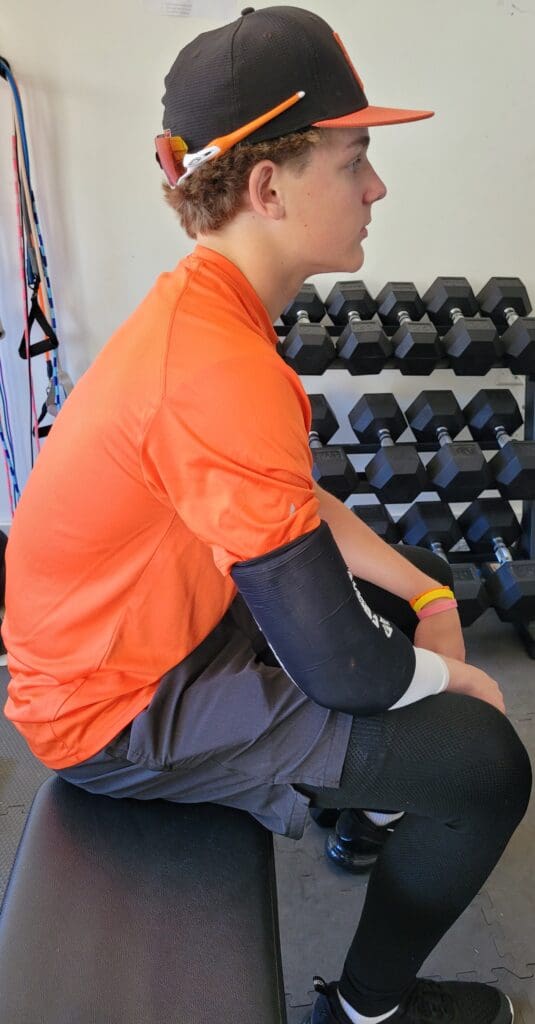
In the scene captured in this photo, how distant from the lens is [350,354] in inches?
72.7

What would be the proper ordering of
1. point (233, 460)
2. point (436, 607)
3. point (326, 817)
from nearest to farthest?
point (233, 460), point (436, 607), point (326, 817)

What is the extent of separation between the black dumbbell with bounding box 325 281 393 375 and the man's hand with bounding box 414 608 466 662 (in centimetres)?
92

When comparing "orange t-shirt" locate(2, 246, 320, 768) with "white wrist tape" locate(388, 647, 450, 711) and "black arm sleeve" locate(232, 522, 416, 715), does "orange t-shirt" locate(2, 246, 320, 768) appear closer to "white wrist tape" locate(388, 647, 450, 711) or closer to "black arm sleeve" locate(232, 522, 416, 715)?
→ "black arm sleeve" locate(232, 522, 416, 715)

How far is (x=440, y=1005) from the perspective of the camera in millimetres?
1070

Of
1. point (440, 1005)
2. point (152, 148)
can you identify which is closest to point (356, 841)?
point (440, 1005)

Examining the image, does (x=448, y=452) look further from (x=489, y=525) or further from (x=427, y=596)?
(x=427, y=596)

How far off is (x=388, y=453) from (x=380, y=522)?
0.19m

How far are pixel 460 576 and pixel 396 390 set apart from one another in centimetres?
68

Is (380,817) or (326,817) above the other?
(380,817)

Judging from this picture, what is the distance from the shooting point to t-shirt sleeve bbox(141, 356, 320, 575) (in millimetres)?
687

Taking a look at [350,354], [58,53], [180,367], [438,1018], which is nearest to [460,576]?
[350,354]

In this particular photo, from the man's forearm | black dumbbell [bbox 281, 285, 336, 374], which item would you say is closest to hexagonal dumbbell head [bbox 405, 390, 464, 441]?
black dumbbell [bbox 281, 285, 336, 374]

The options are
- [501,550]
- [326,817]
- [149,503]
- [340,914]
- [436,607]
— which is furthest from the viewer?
[501,550]

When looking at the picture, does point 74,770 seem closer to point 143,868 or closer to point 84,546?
point 143,868
